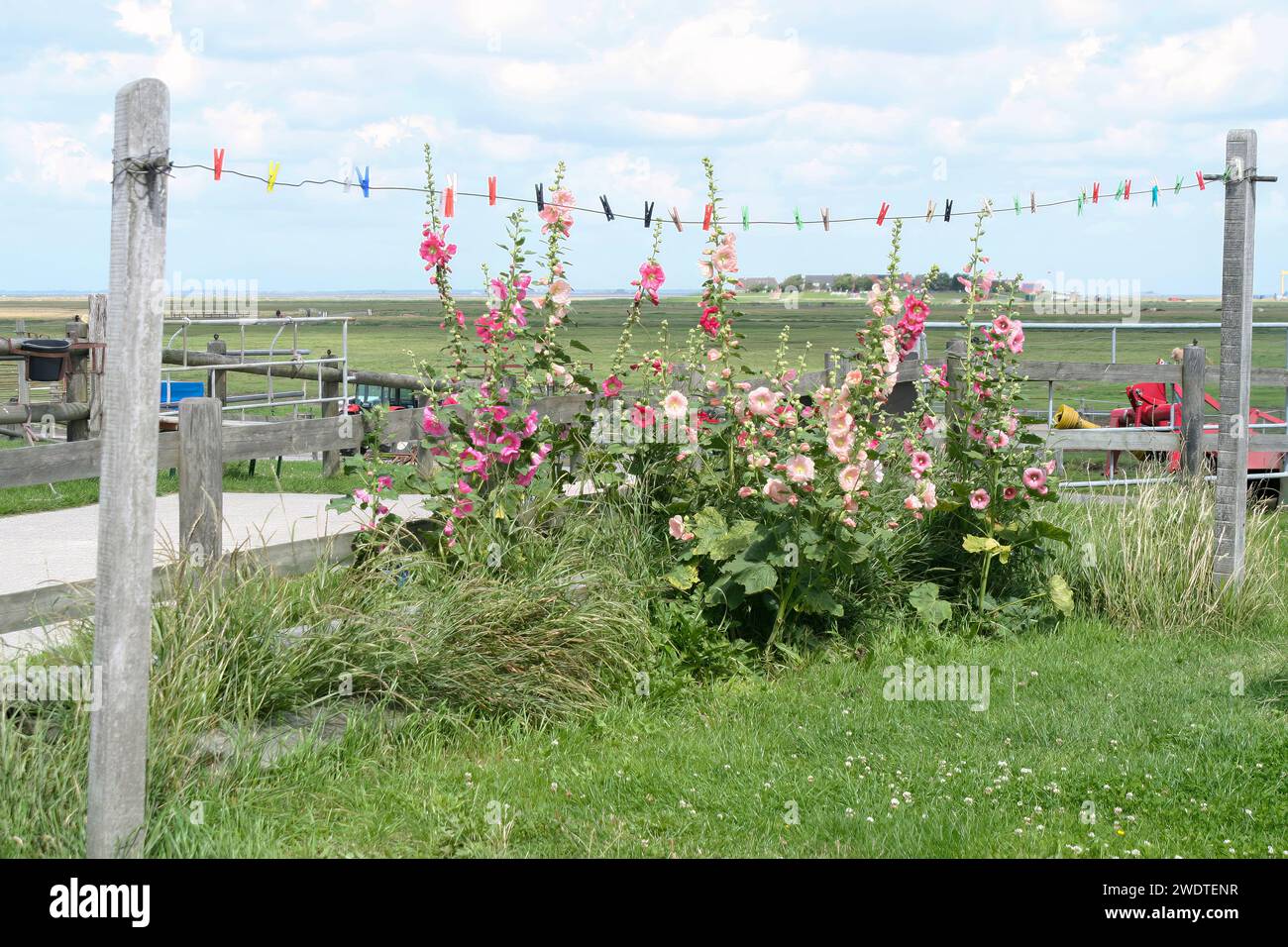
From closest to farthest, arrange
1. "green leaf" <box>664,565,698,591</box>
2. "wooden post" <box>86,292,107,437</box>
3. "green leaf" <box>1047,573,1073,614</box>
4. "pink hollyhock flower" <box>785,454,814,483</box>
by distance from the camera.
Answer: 1. "pink hollyhock flower" <box>785,454,814,483</box>
2. "green leaf" <box>664,565,698,591</box>
3. "green leaf" <box>1047,573,1073,614</box>
4. "wooden post" <box>86,292,107,437</box>

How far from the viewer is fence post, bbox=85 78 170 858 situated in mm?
3549

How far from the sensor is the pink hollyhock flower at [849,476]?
232 inches

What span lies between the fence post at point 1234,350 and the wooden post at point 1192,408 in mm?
1481

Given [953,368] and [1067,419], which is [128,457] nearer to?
[953,368]

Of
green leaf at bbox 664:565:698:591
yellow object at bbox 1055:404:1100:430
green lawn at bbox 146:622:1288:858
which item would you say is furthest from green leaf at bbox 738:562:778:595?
yellow object at bbox 1055:404:1100:430

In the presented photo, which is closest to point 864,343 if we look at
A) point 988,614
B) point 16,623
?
point 988,614

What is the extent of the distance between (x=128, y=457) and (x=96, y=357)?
1042cm

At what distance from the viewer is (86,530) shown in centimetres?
1014

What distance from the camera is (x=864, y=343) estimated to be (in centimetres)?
663

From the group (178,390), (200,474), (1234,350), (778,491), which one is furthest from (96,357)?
(1234,350)

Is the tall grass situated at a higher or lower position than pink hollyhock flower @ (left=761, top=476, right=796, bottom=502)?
lower

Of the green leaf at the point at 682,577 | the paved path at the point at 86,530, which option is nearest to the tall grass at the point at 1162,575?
the green leaf at the point at 682,577

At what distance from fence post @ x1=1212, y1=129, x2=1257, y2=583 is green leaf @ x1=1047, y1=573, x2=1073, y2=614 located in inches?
38.8

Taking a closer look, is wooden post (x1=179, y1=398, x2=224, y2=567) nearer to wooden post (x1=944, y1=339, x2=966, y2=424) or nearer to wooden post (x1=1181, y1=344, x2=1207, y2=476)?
wooden post (x1=944, y1=339, x2=966, y2=424)
